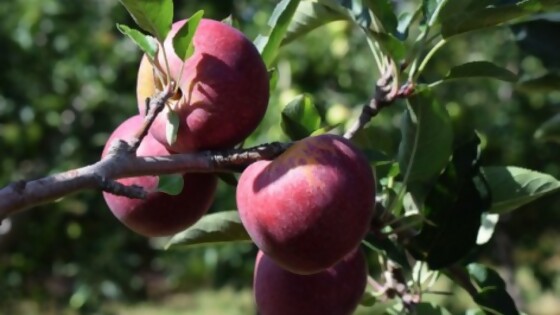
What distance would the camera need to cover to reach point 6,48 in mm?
3285

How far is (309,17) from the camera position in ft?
3.47

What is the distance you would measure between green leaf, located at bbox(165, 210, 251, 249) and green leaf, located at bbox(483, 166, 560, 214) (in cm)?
28

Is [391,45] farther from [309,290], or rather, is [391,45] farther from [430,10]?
[309,290]

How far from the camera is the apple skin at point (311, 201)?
75cm

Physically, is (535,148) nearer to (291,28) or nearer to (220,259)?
(220,259)

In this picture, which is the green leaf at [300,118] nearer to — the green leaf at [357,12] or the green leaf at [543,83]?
the green leaf at [357,12]

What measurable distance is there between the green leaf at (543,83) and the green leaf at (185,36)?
0.70 metres

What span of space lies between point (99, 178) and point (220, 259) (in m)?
2.54

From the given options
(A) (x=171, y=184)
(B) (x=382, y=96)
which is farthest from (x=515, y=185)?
(A) (x=171, y=184)

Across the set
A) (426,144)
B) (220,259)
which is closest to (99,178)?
(426,144)

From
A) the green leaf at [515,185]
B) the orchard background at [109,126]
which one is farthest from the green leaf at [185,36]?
the orchard background at [109,126]

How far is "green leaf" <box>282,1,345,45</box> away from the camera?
1.05m

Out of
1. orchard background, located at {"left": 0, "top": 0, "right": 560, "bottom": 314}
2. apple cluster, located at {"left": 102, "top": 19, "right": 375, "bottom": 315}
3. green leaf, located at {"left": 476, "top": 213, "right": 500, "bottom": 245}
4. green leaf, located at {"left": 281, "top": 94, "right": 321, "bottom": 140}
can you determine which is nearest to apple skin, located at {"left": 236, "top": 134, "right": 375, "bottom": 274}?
apple cluster, located at {"left": 102, "top": 19, "right": 375, "bottom": 315}

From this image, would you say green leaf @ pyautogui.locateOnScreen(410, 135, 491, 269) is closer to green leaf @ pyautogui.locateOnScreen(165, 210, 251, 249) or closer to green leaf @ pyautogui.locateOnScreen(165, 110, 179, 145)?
green leaf @ pyautogui.locateOnScreen(165, 210, 251, 249)
